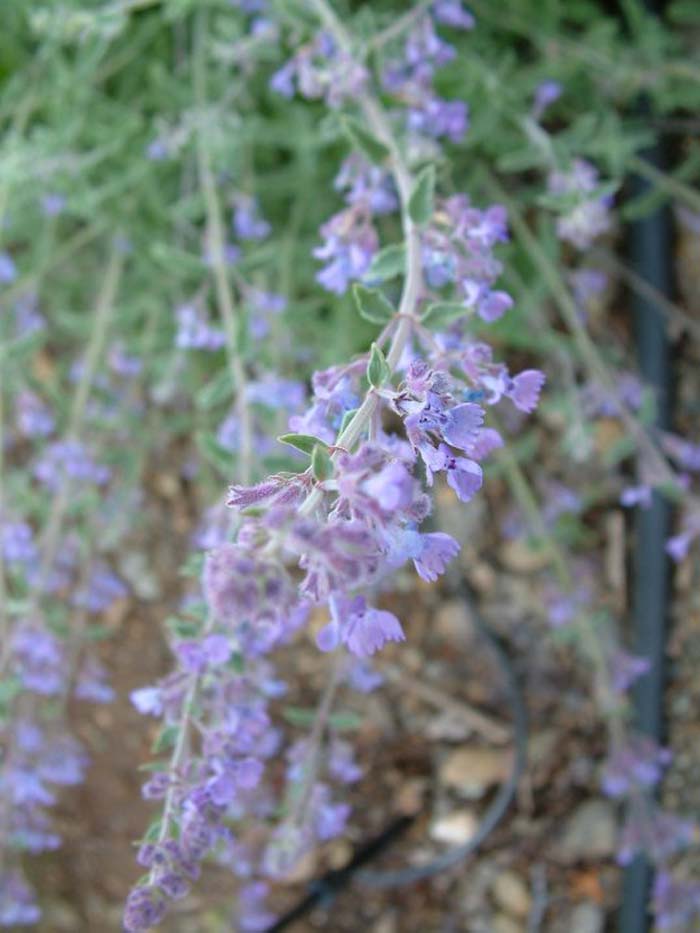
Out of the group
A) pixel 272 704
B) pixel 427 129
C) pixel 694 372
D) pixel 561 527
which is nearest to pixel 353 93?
pixel 427 129

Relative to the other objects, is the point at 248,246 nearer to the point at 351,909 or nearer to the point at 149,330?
the point at 149,330

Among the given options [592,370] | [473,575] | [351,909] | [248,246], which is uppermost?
[248,246]

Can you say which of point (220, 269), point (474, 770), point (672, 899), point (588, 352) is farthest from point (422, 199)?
point (474, 770)

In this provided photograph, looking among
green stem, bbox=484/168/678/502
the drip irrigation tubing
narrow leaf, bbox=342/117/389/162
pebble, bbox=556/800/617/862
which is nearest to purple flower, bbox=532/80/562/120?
green stem, bbox=484/168/678/502

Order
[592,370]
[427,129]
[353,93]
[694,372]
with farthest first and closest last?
[694,372] → [592,370] → [427,129] → [353,93]

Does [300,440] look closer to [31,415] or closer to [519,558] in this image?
[31,415]

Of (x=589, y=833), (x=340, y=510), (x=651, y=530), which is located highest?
(x=651, y=530)

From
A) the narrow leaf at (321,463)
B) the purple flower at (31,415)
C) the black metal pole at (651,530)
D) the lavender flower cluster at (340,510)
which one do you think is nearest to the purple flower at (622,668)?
the black metal pole at (651,530)

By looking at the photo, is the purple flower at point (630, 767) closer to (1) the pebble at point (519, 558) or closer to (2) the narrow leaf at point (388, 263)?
(1) the pebble at point (519, 558)
